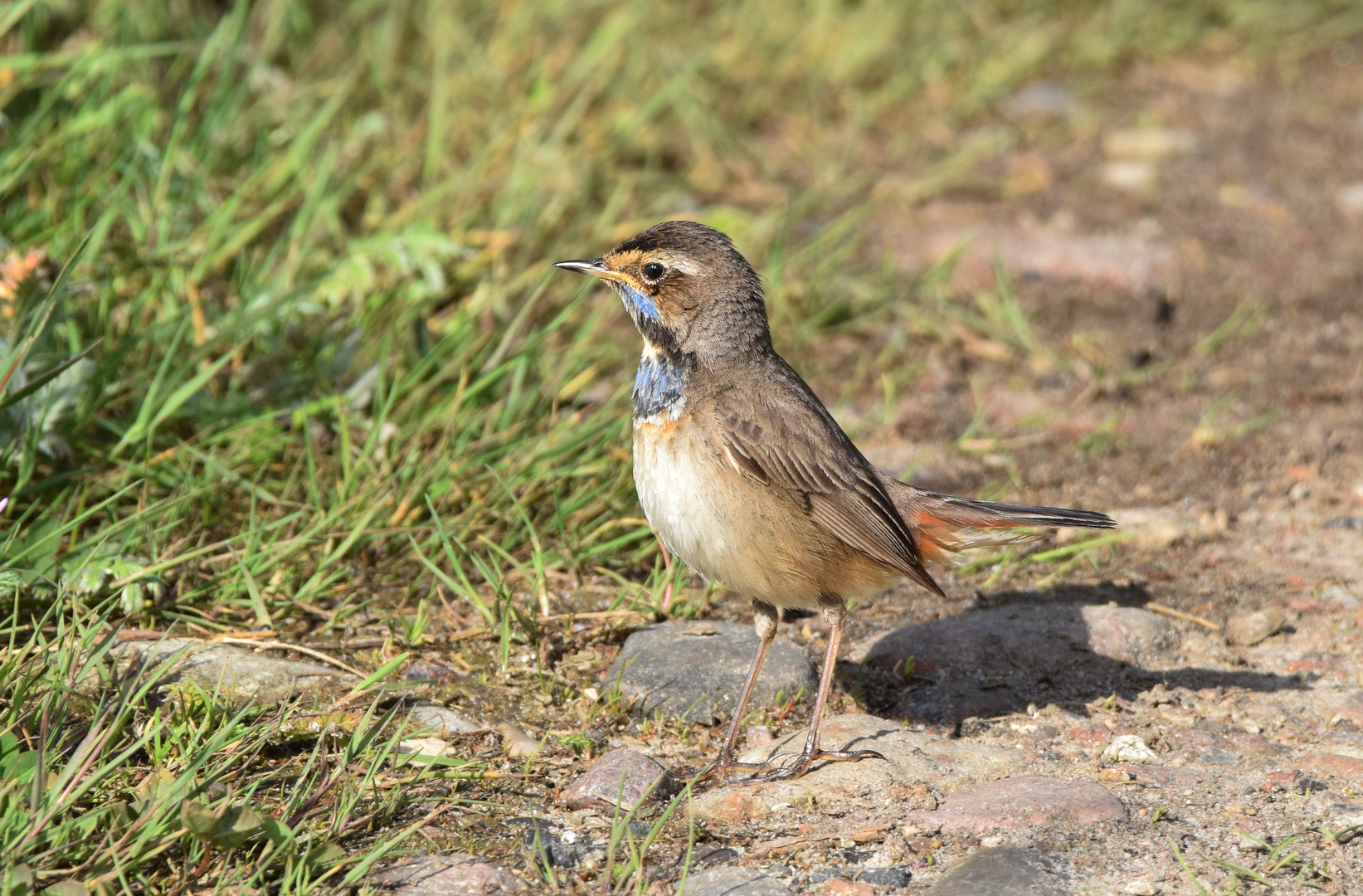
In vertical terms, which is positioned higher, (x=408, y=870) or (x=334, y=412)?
(x=334, y=412)

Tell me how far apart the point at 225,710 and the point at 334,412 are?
1883mm

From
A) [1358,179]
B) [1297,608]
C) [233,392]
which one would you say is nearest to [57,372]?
[233,392]

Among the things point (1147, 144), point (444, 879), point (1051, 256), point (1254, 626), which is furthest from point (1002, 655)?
point (1147, 144)

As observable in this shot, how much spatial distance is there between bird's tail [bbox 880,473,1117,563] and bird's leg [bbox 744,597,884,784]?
22.6 inches

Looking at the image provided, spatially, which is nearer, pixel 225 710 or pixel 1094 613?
pixel 225 710

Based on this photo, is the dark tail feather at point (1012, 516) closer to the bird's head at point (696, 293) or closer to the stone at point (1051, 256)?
the bird's head at point (696, 293)

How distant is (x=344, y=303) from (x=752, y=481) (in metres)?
2.64

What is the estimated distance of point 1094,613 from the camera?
17.3 feet

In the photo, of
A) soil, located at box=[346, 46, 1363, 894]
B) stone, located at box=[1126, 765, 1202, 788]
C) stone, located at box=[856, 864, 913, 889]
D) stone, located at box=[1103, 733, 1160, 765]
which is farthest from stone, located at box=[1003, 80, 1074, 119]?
stone, located at box=[856, 864, 913, 889]

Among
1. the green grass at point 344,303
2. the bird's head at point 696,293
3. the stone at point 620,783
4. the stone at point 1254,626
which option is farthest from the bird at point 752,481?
the stone at point 1254,626

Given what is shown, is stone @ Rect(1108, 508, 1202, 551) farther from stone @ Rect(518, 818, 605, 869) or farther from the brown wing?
stone @ Rect(518, 818, 605, 869)

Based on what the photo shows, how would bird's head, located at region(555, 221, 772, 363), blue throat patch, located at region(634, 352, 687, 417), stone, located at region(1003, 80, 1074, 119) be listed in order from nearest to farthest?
blue throat patch, located at region(634, 352, 687, 417) → bird's head, located at region(555, 221, 772, 363) → stone, located at region(1003, 80, 1074, 119)

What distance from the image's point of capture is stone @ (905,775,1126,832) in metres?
3.94

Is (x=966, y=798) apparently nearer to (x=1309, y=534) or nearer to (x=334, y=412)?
(x=1309, y=534)
